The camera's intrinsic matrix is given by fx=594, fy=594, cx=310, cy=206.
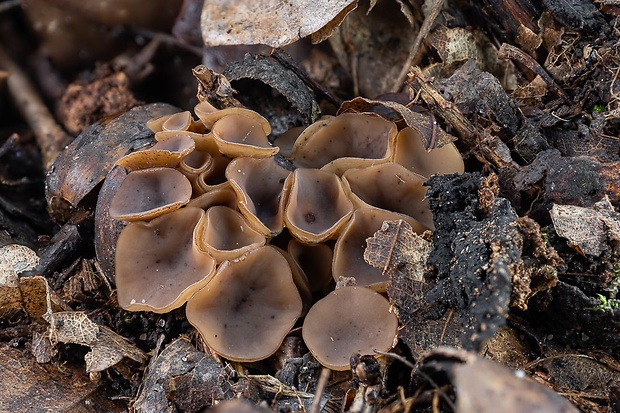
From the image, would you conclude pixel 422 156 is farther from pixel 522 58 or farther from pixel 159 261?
pixel 159 261

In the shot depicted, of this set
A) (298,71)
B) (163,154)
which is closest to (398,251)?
(163,154)

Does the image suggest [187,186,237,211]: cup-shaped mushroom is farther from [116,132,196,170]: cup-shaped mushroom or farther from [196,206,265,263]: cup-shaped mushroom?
[116,132,196,170]: cup-shaped mushroom

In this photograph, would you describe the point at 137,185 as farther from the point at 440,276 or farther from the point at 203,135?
the point at 440,276

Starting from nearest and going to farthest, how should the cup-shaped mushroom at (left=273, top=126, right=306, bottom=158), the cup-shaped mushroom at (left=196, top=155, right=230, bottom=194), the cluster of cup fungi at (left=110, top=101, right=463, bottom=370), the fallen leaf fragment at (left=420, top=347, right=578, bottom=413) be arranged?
the fallen leaf fragment at (left=420, top=347, right=578, bottom=413)
the cluster of cup fungi at (left=110, top=101, right=463, bottom=370)
the cup-shaped mushroom at (left=196, top=155, right=230, bottom=194)
the cup-shaped mushroom at (left=273, top=126, right=306, bottom=158)

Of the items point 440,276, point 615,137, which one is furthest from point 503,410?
point 615,137

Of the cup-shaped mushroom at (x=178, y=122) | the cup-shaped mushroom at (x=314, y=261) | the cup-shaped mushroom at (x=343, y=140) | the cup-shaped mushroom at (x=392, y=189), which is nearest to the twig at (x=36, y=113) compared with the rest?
the cup-shaped mushroom at (x=178, y=122)

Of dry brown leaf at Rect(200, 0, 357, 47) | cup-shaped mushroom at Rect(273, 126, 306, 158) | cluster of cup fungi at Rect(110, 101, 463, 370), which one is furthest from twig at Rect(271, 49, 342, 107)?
cluster of cup fungi at Rect(110, 101, 463, 370)

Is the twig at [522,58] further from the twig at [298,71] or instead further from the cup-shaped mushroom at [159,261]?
the cup-shaped mushroom at [159,261]
